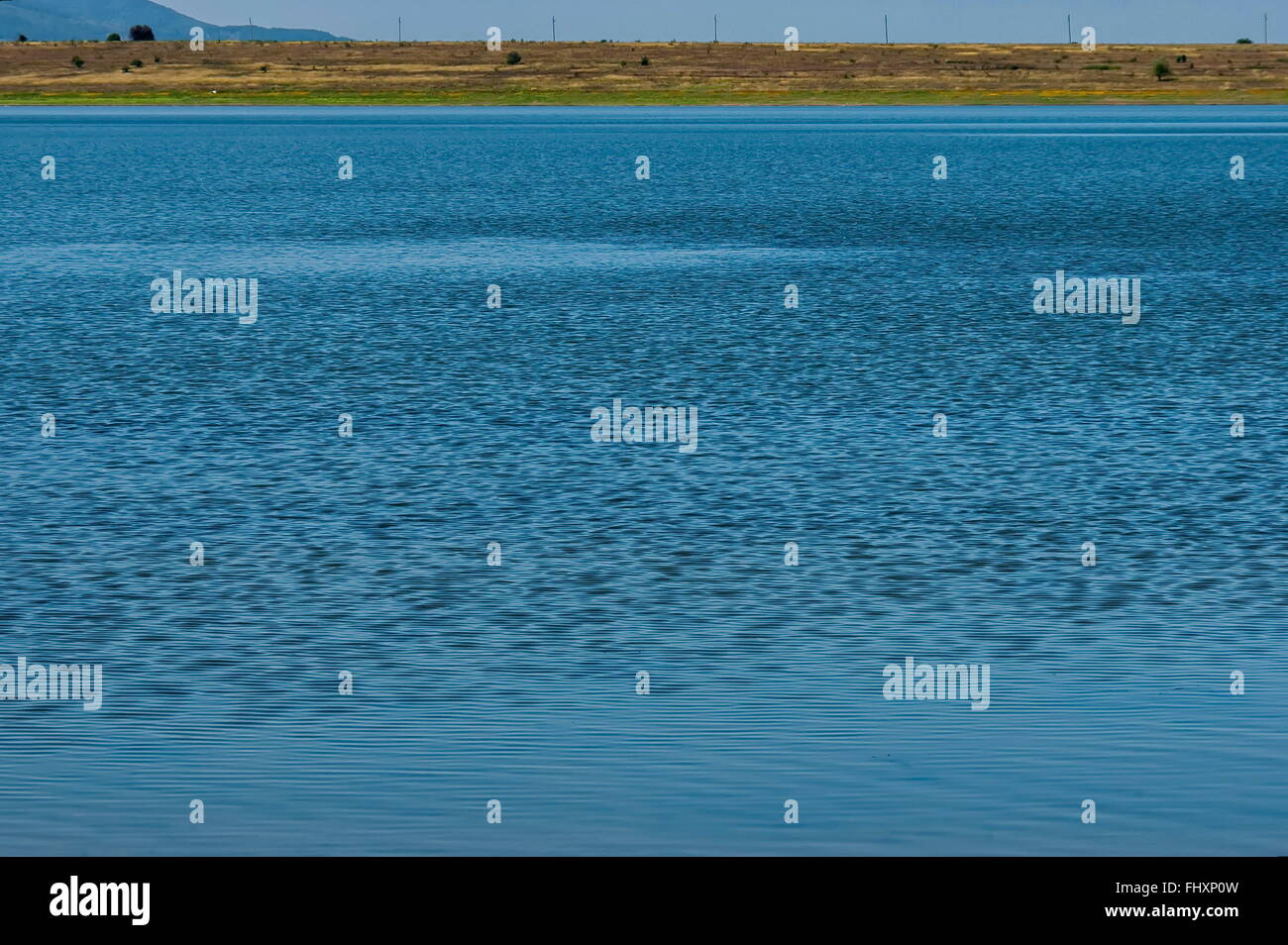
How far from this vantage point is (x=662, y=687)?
1466 cm

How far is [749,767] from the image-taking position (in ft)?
42.0

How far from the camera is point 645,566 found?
18.7 m

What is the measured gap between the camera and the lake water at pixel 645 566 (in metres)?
12.2

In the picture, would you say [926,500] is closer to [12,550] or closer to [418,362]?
[12,550]

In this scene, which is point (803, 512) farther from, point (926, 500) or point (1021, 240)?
point (1021, 240)

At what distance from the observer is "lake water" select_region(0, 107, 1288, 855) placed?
40.2 ft

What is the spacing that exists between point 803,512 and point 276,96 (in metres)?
180

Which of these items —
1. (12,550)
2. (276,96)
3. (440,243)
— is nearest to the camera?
(12,550)

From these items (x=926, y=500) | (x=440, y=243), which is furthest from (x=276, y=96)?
(x=926, y=500)

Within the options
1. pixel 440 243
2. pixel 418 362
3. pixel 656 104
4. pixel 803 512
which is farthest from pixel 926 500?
pixel 656 104

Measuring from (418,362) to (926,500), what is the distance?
14.3m
